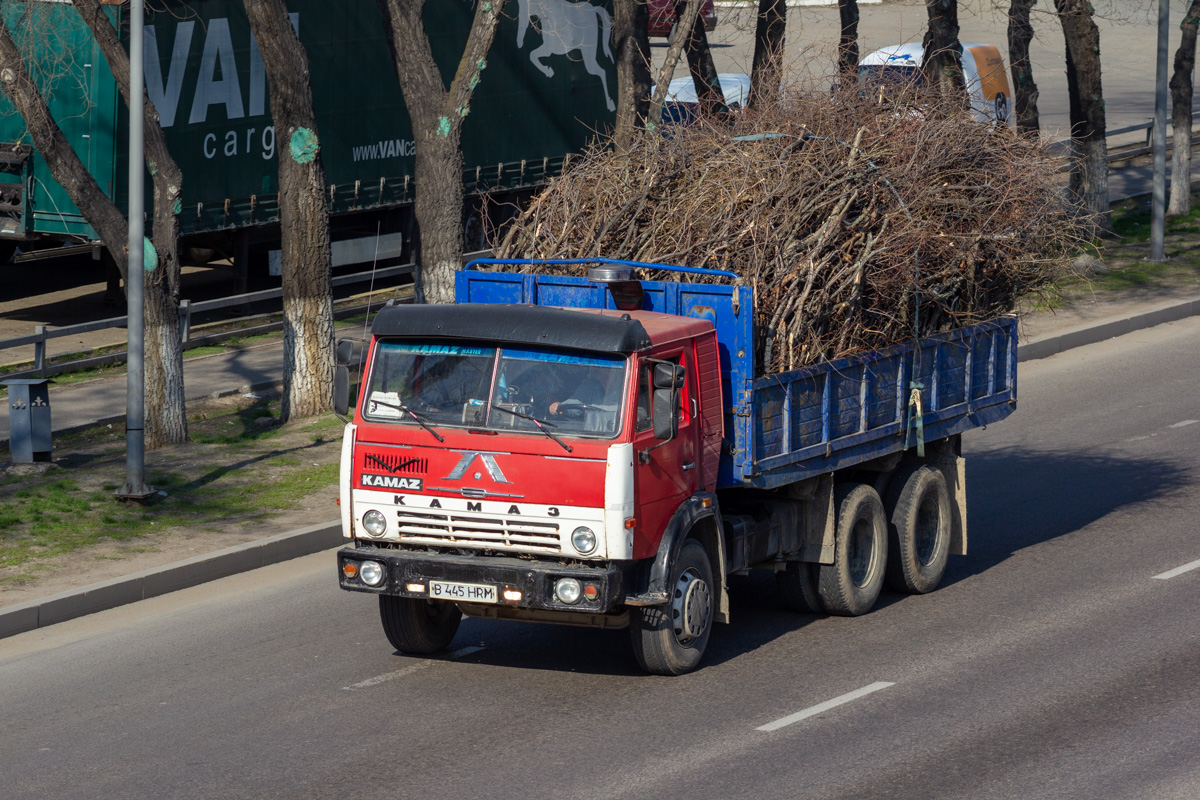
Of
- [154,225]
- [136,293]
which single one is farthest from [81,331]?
[136,293]

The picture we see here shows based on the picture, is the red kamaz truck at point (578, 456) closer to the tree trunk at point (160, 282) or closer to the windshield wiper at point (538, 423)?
the windshield wiper at point (538, 423)

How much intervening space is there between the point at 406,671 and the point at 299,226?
26.7 feet

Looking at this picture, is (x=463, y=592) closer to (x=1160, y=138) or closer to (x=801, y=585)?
(x=801, y=585)

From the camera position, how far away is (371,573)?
8477mm

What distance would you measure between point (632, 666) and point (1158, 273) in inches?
687

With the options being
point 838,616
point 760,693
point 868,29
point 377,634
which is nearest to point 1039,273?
point 838,616

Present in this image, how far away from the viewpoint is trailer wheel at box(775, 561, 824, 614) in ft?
33.1

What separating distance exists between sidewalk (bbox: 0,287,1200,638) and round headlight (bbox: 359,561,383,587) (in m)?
3.01

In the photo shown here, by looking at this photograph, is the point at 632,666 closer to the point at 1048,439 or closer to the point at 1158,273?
the point at 1048,439

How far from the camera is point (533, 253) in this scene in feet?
34.8

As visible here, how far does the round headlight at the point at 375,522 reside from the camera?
8.48 metres

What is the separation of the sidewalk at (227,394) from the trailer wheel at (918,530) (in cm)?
363

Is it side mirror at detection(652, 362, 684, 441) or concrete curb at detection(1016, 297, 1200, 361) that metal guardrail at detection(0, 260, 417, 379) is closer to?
concrete curb at detection(1016, 297, 1200, 361)

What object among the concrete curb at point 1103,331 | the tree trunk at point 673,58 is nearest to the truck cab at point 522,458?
the tree trunk at point 673,58
